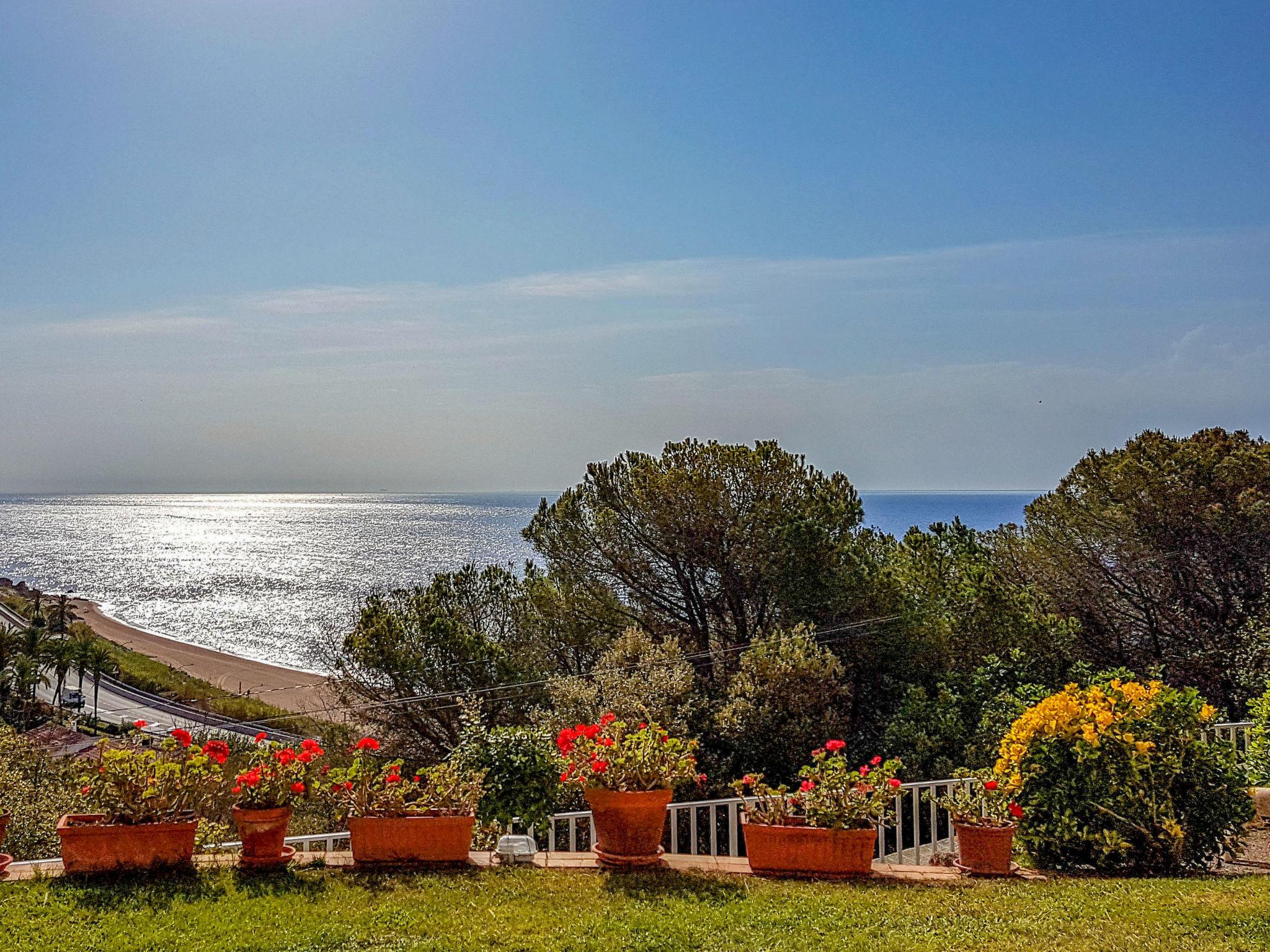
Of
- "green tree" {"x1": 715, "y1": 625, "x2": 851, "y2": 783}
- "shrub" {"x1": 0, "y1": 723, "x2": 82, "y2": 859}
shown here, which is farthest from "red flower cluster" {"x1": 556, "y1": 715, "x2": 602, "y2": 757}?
"green tree" {"x1": 715, "y1": 625, "x2": 851, "y2": 783}

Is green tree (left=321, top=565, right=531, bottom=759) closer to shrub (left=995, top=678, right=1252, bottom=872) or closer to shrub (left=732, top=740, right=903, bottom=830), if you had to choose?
shrub (left=732, top=740, right=903, bottom=830)

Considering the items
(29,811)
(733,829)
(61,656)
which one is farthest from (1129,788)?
(61,656)

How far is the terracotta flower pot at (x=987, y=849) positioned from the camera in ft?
17.5

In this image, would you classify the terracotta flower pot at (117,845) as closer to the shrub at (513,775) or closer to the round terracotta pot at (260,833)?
the round terracotta pot at (260,833)

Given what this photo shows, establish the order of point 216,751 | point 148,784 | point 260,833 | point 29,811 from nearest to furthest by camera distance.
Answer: point 148,784 → point 260,833 → point 216,751 → point 29,811

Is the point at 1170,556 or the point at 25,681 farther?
the point at 25,681

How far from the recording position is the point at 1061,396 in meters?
26.9

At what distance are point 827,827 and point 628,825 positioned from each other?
3.68 ft

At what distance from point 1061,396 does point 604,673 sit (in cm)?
1883

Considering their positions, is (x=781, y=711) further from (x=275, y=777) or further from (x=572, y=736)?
(x=275, y=777)

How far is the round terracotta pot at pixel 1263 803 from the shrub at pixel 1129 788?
1799 mm

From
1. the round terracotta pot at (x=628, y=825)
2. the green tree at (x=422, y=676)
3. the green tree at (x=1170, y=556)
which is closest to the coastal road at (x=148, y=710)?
the green tree at (x=422, y=676)

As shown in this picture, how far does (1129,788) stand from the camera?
545 cm

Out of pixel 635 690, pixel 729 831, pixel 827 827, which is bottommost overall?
pixel 635 690
